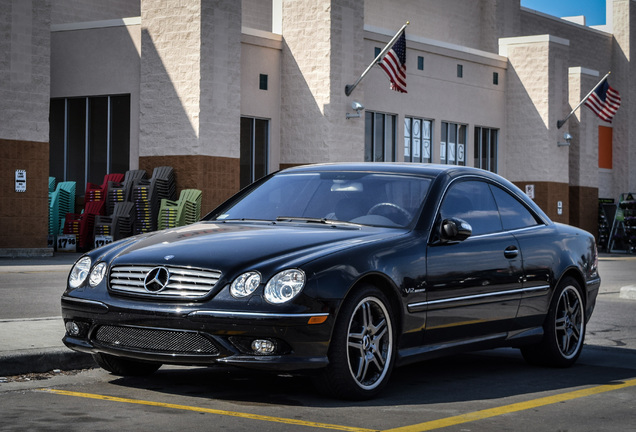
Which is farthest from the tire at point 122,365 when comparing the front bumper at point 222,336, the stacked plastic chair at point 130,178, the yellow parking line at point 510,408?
the stacked plastic chair at point 130,178

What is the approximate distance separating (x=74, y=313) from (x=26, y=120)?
18.9 meters

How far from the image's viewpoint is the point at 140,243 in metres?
7.25

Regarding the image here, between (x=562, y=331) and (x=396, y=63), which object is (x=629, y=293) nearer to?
(x=562, y=331)

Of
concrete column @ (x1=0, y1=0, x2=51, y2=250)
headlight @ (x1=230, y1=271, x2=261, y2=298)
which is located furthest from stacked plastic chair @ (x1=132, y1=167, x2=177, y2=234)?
headlight @ (x1=230, y1=271, x2=261, y2=298)

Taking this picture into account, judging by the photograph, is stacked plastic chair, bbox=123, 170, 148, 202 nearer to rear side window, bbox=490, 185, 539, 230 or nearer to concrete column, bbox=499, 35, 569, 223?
concrete column, bbox=499, 35, 569, 223

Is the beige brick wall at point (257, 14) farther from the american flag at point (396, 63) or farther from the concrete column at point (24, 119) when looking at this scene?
the concrete column at point (24, 119)

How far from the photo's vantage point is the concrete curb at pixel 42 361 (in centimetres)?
775

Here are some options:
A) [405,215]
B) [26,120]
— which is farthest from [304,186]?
[26,120]

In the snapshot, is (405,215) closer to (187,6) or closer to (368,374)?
(368,374)

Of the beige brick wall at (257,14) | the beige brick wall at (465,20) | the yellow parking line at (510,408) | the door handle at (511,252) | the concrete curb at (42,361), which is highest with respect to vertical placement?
the beige brick wall at (465,20)

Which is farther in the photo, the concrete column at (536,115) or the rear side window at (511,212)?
the concrete column at (536,115)

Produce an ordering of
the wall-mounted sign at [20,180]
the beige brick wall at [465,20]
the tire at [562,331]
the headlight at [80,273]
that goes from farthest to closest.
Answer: the beige brick wall at [465,20]
the wall-mounted sign at [20,180]
the tire at [562,331]
the headlight at [80,273]

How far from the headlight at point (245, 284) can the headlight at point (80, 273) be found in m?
1.21

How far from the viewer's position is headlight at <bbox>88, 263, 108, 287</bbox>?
277 inches
